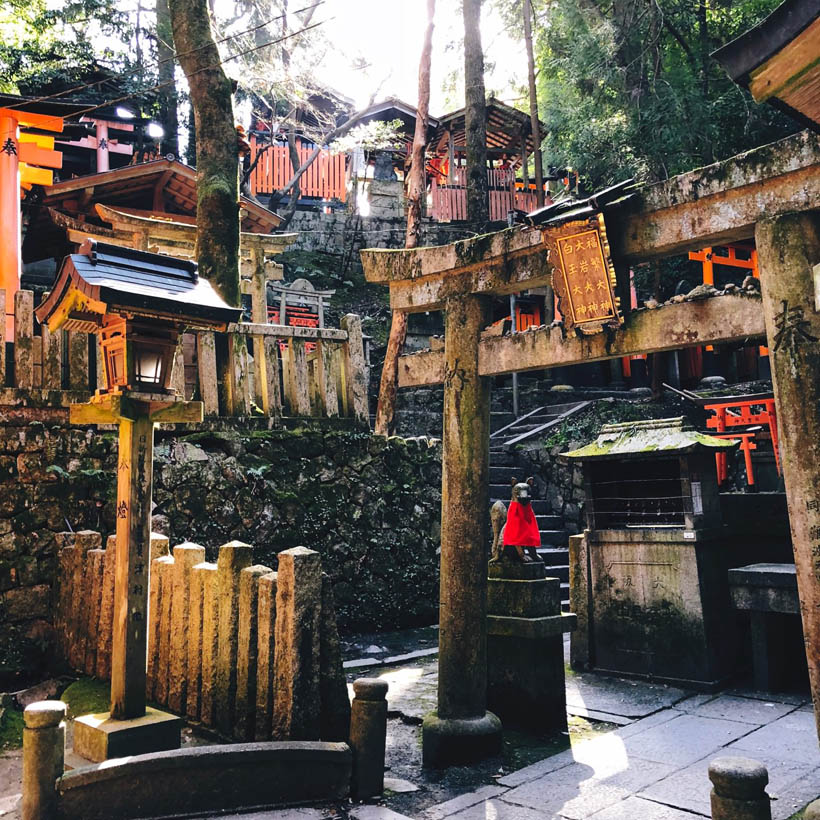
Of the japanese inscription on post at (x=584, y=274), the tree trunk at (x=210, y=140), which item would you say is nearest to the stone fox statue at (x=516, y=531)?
the japanese inscription on post at (x=584, y=274)

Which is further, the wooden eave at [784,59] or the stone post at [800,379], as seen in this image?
the stone post at [800,379]

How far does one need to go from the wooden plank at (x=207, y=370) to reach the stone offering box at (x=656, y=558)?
4.74 meters

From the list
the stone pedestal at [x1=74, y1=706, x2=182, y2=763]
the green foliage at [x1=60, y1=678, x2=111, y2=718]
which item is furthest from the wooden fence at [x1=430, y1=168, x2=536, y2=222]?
the stone pedestal at [x1=74, y1=706, x2=182, y2=763]

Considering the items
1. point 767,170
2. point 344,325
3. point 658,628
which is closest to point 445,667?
point 658,628

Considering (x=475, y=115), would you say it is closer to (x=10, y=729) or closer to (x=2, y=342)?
(x=2, y=342)

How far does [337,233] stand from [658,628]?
22.2 meters

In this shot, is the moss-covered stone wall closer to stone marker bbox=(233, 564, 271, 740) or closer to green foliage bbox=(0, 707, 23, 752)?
green foliage bbox=(0, 707, 23, 752)

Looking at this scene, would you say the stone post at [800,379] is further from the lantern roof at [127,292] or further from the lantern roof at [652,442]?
the lantern roof at [652,442]

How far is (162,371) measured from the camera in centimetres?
536

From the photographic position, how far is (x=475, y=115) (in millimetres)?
17984

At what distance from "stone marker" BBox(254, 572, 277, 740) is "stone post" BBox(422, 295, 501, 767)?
5.54 ft

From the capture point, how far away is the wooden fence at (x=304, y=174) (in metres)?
26.3

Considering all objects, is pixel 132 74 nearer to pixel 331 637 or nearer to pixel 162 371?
pixel 162 371

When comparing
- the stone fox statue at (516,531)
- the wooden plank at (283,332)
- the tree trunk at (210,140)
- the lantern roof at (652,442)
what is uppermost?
the tree trunk at (210,140)
